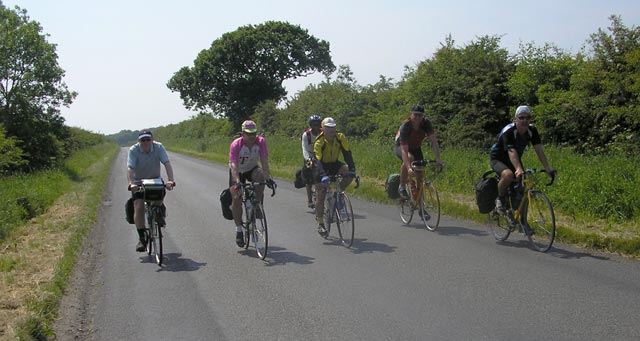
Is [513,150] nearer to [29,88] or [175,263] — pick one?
[175,263]

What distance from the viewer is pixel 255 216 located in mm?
8125

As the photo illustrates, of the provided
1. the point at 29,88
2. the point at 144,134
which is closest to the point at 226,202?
the point at 144,134

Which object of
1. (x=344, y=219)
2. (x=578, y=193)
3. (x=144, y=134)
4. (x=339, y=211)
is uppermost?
(x=144, y=134)

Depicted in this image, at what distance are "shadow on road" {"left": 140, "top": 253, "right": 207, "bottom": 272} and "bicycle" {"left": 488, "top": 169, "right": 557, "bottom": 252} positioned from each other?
4401mm

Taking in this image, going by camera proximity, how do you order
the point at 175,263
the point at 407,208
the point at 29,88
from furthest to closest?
the point at 29,88 < the point at 407,208 < the point at 175,263

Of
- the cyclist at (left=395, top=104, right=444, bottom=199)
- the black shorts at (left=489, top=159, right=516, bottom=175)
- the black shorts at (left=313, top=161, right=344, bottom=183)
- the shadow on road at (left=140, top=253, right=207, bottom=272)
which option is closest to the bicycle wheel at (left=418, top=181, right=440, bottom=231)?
the cyclist at (left=395, top=104, right=444, bottom=199)

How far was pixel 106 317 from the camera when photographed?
18.1 feet

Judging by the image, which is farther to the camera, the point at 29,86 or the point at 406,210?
the point at 29,86

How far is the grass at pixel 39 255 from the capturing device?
5277 mm

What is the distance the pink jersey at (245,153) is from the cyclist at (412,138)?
2.56 m

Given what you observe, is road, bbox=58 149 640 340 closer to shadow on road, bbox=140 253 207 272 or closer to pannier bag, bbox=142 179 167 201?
shadow on road, bbox=140 253 207 272

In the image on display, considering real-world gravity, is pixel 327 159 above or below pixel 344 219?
above

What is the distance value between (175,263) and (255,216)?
1.31 meters

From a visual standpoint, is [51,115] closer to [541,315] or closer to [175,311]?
[175,311]
